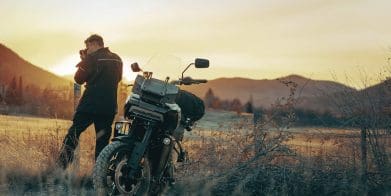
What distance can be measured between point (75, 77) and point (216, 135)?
2.48 m

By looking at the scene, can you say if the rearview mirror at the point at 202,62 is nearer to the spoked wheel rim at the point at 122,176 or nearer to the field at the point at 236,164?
the spoked wheel rim at the point at 122,176

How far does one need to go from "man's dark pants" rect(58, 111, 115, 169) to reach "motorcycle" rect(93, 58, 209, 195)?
1595 mm

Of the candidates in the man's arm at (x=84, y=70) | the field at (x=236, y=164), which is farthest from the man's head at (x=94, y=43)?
the field at (x=236, y=164)

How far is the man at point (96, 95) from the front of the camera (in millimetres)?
8641

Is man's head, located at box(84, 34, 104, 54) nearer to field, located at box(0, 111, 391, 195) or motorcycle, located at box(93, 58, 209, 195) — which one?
field, located at box(0, 111, 391, 195)

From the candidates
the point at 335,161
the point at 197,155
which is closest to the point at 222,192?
the point at 197,155

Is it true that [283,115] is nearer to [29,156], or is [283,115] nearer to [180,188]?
[180,188]

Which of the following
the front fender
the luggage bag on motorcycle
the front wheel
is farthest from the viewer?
the luggage bag on motorcycle

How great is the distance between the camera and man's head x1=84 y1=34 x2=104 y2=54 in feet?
28.9

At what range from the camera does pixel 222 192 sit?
26.8 ft

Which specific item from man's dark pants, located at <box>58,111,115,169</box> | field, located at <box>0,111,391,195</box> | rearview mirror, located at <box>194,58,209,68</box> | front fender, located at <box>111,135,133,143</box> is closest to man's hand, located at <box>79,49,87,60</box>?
man's dark pants, located at <box>58,111,115,169</box>

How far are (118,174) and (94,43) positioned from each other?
2.62 meters

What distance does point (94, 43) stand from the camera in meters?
8.80

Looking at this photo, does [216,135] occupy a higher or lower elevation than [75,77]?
lower
